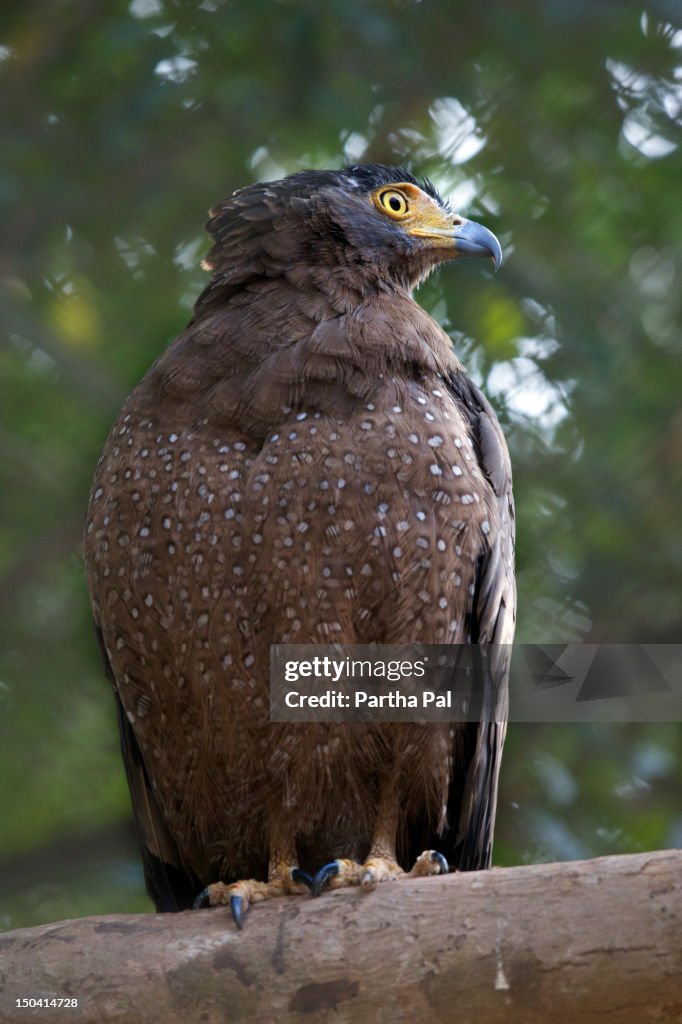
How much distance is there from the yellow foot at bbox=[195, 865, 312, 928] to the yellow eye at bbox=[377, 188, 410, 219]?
2.51 metres

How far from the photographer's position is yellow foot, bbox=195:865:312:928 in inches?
157

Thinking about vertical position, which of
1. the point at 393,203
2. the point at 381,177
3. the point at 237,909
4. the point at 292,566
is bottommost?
the point at 237,909

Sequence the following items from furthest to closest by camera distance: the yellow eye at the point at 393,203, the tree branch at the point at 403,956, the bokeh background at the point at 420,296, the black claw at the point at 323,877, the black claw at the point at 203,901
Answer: the bokeh background at the point at 420,296 → the yellow eye at the point at 393,203 → the black claw at the point at 203,901 → the black claw at the point at 323,877 → the tree branch at the point at 403,956

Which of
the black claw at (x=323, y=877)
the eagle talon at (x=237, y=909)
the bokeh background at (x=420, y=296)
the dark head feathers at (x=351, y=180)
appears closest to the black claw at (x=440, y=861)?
the black claw at (x=323, y=877)

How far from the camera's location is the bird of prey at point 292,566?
4.19 meters

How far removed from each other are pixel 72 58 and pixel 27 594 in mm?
2569

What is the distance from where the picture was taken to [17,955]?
377cm

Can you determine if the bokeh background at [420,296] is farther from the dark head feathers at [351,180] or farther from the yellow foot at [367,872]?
the yellow foot at [367,872]

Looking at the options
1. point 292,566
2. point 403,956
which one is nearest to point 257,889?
point 403,956

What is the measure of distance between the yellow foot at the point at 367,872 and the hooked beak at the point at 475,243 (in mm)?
2381

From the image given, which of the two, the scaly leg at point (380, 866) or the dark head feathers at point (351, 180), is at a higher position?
the dark head feathers at point (351, 180)

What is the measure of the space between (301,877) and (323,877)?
19 centimetres

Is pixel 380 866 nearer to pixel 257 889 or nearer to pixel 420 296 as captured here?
pixel 257 889

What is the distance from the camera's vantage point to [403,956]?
346 cm
